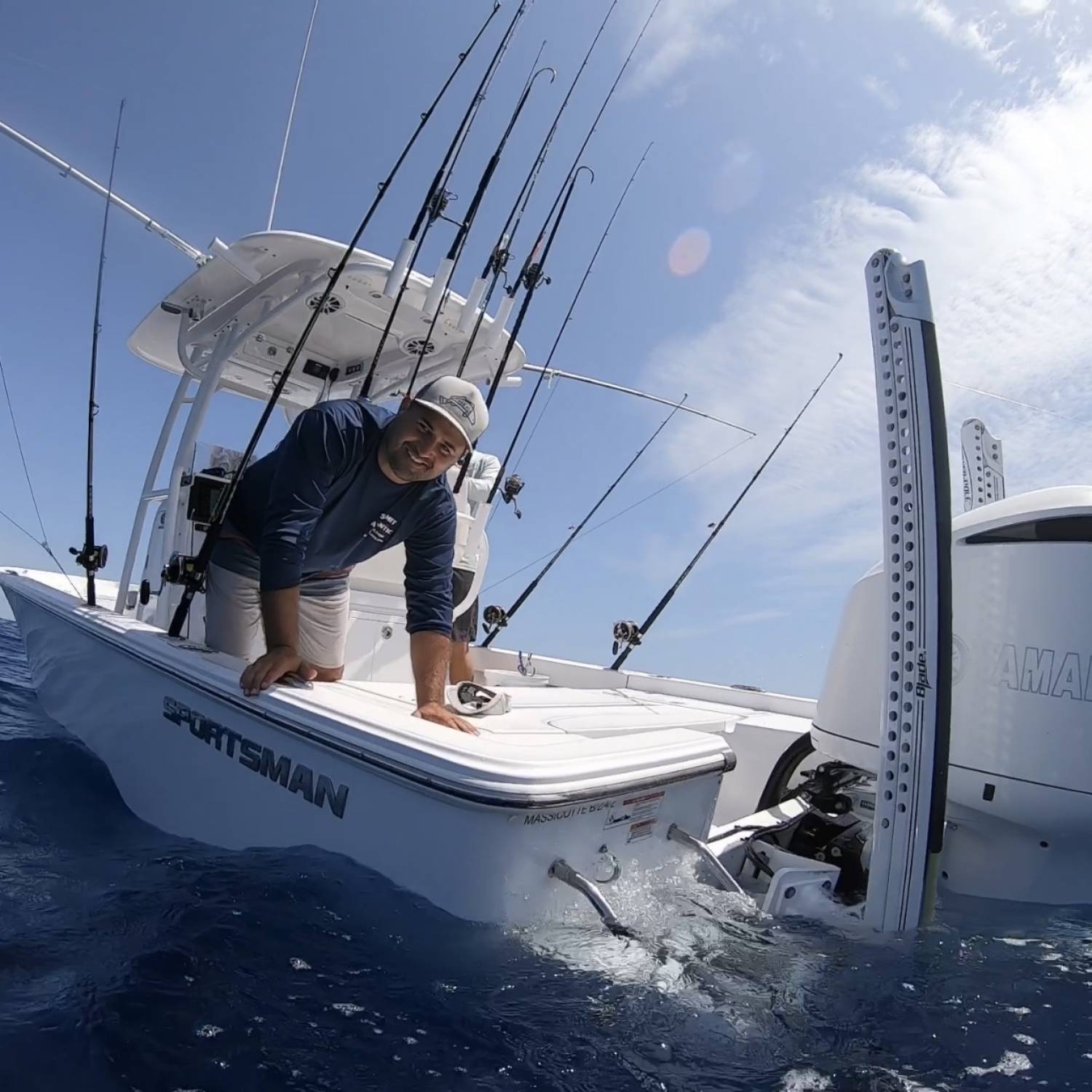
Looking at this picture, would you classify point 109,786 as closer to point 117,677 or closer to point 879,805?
point 117,677

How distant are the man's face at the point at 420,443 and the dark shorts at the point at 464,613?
2.13m

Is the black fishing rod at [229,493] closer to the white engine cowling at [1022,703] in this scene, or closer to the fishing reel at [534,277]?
the fishing reel at [534,277]

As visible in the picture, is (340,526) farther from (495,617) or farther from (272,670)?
(495,617)

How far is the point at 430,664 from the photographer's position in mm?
2328

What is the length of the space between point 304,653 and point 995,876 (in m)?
2.61

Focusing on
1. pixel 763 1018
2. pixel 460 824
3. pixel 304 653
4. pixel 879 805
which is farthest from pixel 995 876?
pixel 304 653

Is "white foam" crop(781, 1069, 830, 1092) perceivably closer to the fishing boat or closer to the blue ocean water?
→ the blue ocean water

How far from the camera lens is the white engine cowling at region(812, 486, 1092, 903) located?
2.01 metres

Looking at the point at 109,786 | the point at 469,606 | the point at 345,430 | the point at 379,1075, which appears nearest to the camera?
the point at 379,1075

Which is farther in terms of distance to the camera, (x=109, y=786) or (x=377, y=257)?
(x=377, y=257)

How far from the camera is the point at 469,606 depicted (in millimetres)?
4539

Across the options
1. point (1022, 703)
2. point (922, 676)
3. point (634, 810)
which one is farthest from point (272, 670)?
point (1022, 703)

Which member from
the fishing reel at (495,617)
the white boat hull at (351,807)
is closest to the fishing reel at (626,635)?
the fishing reel at (495,617)

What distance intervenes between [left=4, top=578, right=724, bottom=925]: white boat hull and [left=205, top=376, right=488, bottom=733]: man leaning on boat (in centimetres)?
23
